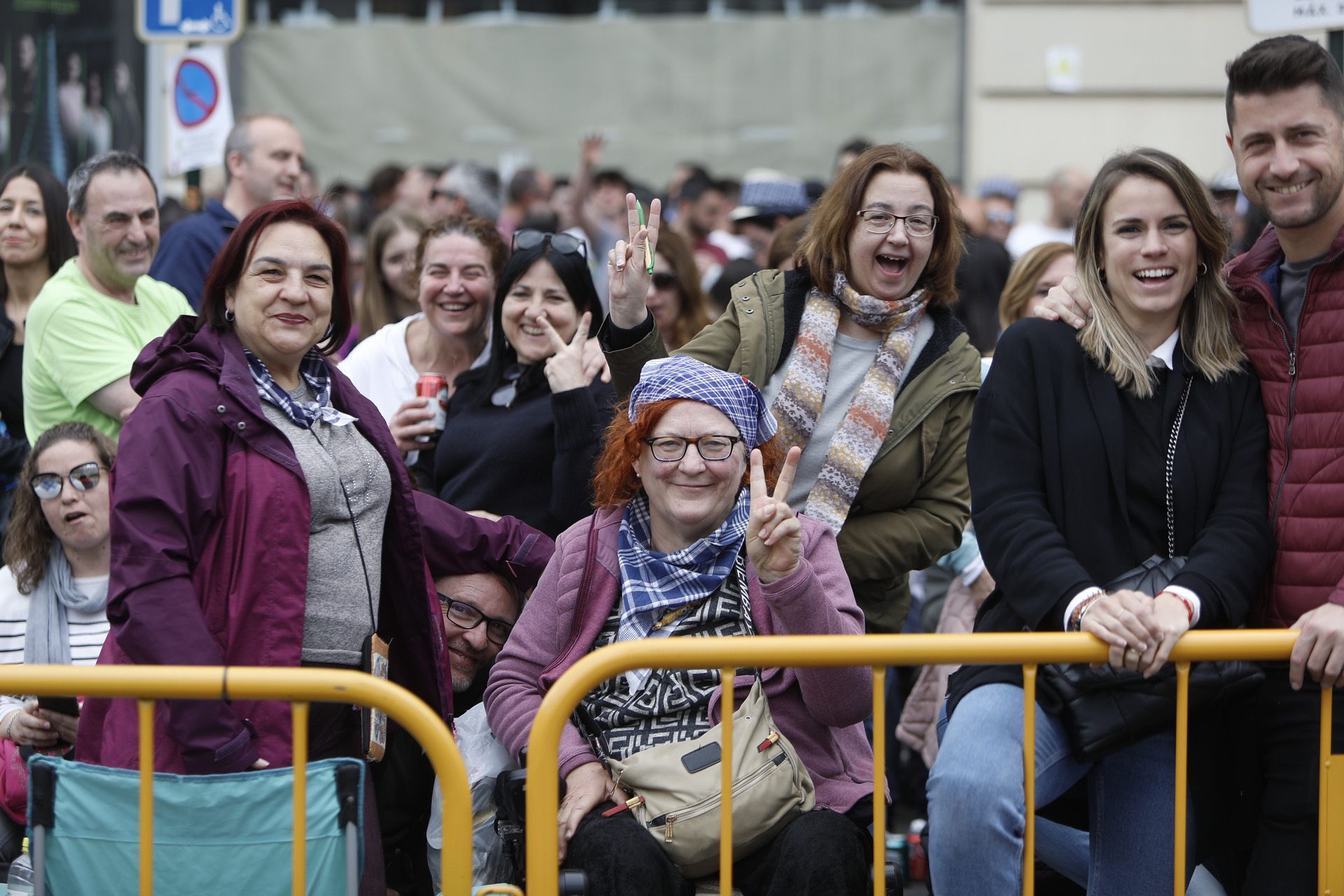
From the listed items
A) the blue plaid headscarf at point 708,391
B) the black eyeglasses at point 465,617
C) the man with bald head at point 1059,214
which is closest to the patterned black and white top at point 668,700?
the blue plaid headscarf at point 708,391

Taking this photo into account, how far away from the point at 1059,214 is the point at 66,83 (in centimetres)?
663

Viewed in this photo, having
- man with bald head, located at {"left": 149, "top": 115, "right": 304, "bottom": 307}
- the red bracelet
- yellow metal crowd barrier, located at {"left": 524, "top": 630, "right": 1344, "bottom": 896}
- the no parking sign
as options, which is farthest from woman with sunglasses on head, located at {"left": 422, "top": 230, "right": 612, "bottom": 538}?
the no parking sign

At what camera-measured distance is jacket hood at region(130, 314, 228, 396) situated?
12.5 feet

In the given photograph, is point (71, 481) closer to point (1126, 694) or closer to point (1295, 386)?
point (1126, 694)

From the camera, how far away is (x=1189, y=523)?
3.71 meters

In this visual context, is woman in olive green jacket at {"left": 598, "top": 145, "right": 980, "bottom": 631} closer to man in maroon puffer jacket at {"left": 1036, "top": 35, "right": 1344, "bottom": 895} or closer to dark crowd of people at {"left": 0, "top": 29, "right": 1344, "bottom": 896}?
dark crowd of people at {"left": 0, "top": 29, "right": 1344, "bottom": 896}

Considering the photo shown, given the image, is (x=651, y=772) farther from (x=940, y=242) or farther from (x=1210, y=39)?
(x=1210, y=39)

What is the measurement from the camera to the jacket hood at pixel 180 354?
12.5ft

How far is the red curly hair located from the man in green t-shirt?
176 cm

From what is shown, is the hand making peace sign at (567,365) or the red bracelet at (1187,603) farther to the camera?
the hand making peace sign at (567,365)

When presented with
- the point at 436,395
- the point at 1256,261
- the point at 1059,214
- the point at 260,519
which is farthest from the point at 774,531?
the point at 1059,214

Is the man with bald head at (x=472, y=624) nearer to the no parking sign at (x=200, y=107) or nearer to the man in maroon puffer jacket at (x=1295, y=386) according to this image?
the man in maroon puffer jacket at (x=1295, y=386)

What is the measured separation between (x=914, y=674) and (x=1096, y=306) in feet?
9.73

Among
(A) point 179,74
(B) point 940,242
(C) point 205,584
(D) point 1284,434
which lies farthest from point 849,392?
(A) point 179,74
